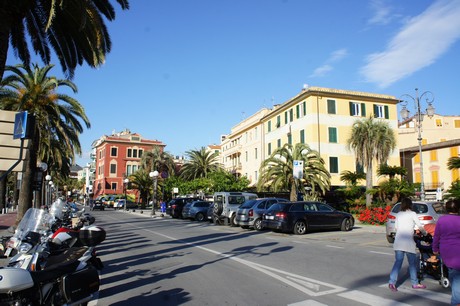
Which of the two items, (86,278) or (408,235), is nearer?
(86,278)

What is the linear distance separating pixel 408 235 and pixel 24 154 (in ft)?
23.4

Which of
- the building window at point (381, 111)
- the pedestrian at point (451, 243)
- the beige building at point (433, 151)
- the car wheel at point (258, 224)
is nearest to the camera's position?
the pedestrian at point (451, 243)

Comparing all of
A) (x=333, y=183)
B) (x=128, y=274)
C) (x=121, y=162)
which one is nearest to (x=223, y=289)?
(x=128, y=274)

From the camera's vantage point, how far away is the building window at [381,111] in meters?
43.2

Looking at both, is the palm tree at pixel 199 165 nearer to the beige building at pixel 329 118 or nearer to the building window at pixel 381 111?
the beige building at pixel 329 118

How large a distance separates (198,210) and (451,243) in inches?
986

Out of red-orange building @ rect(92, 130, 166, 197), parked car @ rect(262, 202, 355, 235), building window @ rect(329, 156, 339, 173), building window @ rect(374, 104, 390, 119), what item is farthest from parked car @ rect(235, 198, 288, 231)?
red-orange building @ rect(92, 130, 166, 197)

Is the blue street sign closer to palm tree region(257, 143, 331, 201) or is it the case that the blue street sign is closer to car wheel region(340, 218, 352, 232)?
car wheel region(340, 218, 352, 232)

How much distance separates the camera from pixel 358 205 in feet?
103

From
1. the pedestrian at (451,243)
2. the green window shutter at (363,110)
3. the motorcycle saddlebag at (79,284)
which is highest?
the green window shutter at (363,110)

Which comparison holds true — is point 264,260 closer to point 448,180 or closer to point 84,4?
point 84,4

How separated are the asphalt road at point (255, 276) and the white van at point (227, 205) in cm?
920

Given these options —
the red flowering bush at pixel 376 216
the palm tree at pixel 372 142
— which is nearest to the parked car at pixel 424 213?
the red flowering bush at pixel 376 216

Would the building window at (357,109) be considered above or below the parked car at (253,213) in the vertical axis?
above
